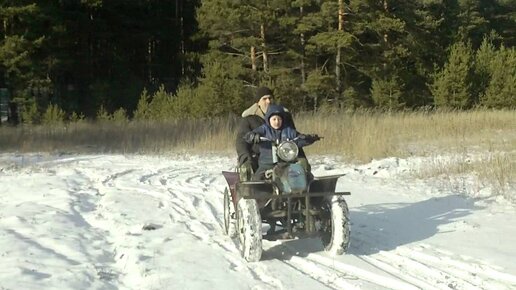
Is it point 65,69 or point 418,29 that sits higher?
point 418,29

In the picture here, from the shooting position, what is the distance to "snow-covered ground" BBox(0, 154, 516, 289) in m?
5.02

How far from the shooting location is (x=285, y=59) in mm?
34281

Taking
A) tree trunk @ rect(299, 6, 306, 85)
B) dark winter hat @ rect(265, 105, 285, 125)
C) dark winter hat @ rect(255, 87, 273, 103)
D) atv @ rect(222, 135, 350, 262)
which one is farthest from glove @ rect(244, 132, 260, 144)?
tree trunk @ rect(299, 6, 306, 85)

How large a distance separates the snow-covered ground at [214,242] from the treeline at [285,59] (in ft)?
58.7

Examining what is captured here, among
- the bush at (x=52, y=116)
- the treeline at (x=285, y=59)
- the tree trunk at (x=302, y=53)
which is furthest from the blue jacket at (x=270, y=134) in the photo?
the tree trunk at (x=302, y=53)

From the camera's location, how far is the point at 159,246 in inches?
243

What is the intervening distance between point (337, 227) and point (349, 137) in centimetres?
952

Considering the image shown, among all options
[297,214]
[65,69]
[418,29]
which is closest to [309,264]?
[297,214]

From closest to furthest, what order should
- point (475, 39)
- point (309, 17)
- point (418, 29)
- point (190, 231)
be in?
point (190, 231)
point (309, 17)
point (418, 29)
point (475, 39)

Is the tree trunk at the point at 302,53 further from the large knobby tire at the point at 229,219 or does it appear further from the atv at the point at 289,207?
the atv at the point at 289,207

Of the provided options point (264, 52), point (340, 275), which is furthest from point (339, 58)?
point (340, 275)

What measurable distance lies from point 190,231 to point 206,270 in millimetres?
1599

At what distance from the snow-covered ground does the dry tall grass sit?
285cm

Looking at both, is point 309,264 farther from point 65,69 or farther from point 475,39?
point 475,39
